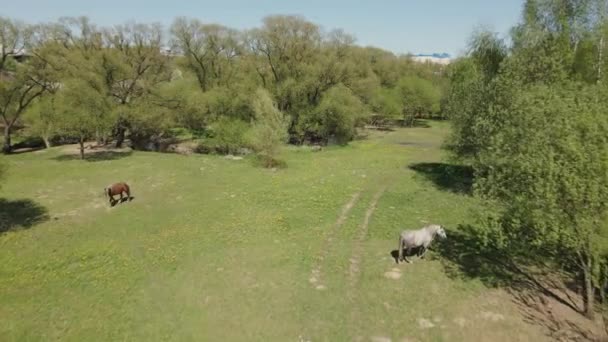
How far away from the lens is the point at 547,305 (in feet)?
36.6

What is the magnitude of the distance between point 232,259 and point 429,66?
94088 millimetres

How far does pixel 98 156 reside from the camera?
35500mm

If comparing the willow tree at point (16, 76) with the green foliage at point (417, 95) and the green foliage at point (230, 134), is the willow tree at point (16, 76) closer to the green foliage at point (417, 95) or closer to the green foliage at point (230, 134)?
the green foliage at point (230, 134)

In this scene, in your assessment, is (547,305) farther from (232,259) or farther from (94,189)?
(94,189)

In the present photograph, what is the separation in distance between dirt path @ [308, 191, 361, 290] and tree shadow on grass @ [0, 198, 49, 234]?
15242 mm

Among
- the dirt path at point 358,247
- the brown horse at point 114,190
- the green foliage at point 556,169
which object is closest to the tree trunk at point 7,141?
the brown horse at point 114,190

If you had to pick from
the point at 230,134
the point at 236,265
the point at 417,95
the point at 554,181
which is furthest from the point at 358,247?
the point at 417,95

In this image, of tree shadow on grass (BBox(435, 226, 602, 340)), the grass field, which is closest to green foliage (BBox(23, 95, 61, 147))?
the grass field

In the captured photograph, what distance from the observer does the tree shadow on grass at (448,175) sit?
25.1 meters

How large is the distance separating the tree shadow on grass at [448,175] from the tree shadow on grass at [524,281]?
9032 millimetres

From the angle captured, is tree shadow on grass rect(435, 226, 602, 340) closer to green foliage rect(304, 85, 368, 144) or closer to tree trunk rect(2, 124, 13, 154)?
green foliage rect(304, 85, 368, 144)

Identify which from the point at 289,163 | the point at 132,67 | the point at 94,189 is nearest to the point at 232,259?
the point at 94,189

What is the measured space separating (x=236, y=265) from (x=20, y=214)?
570 inches

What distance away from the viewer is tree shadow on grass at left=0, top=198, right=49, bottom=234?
18406 mm
